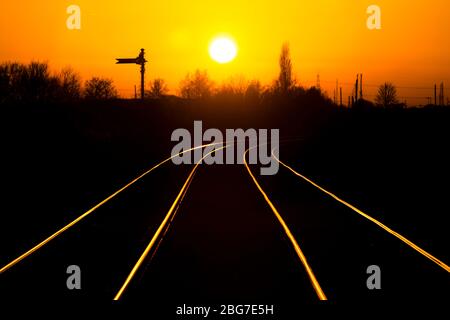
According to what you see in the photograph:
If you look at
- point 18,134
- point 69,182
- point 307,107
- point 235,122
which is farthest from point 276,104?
point 69,182

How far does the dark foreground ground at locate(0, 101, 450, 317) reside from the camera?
812cm

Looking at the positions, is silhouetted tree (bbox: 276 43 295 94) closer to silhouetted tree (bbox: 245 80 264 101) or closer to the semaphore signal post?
silhouetted tree (bbox: 245 80 264 101)

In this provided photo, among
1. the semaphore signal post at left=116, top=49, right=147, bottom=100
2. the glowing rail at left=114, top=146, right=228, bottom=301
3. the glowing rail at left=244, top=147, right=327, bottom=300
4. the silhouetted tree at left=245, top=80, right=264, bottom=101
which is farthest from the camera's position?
the silhouetted tree at left=245, top=80, right=264, bottom=101

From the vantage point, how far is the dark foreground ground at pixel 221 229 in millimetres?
8125

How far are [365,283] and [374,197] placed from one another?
1053cm

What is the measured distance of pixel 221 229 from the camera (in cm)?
1278

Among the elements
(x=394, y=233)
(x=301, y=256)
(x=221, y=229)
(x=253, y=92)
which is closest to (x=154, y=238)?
(x=221, y=229)

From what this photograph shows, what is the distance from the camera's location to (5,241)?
460 inches

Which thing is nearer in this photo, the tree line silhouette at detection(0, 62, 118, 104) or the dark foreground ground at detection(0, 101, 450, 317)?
the dark foreground ground at detection(0, 101, 450, 317)

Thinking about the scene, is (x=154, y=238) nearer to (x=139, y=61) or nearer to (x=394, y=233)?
(x=394, y=233)

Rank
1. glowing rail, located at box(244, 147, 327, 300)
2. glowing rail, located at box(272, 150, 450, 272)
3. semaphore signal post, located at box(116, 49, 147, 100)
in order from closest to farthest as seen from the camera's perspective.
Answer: glowing rail, located at box(244, 147, 327, 300), glowing rail, located at box(272, 150, 450, 272), semaphore signal post, located at box(116, 49, 147, 100)

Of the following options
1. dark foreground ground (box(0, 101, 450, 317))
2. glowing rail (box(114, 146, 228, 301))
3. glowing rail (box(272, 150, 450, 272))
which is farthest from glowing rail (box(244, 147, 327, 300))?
glowing rail (box(114, 146, 228, 301))

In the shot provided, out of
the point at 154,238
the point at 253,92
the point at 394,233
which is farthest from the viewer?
the point at 253,92

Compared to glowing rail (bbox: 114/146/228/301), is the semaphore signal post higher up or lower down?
higher up
